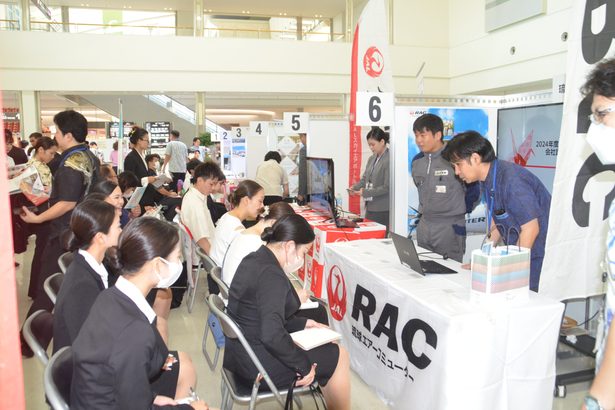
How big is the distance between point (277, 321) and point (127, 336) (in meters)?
0.62

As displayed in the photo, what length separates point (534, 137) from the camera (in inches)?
149

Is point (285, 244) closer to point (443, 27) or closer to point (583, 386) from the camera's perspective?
point (583, 386)

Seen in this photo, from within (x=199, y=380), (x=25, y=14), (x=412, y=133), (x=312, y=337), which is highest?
(x=25, y=14)

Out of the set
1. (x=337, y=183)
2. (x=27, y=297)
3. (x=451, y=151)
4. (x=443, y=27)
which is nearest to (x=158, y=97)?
(x=443, y=27)

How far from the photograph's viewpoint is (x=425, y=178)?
3.40 metres

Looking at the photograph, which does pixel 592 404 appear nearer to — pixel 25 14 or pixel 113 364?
pixel 113 364

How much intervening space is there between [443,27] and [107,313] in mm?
11910

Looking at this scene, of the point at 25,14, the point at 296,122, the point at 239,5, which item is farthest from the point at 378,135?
the point at 25,14

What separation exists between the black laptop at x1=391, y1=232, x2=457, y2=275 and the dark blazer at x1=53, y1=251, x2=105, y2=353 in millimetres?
1363

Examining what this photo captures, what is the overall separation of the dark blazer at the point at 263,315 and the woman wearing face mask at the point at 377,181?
8.25ft

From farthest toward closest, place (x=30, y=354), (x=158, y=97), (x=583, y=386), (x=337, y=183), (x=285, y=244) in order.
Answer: (x=158, y=97) → (x=337, y=183) → (x=30, y=354) → (x=583, y=386) → (x=285, y=244)

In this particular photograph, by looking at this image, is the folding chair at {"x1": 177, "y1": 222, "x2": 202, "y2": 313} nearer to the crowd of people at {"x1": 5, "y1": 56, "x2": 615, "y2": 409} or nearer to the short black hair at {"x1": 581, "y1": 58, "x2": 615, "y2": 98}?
the crowd of people at {"x1": 5, "y1": 56, "x2": 615, "y2": 409}

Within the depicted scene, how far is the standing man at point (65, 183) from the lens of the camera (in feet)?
9.59

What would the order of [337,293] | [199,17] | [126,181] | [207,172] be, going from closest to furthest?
[337,293], [207,172], [126,181], [199,17]
